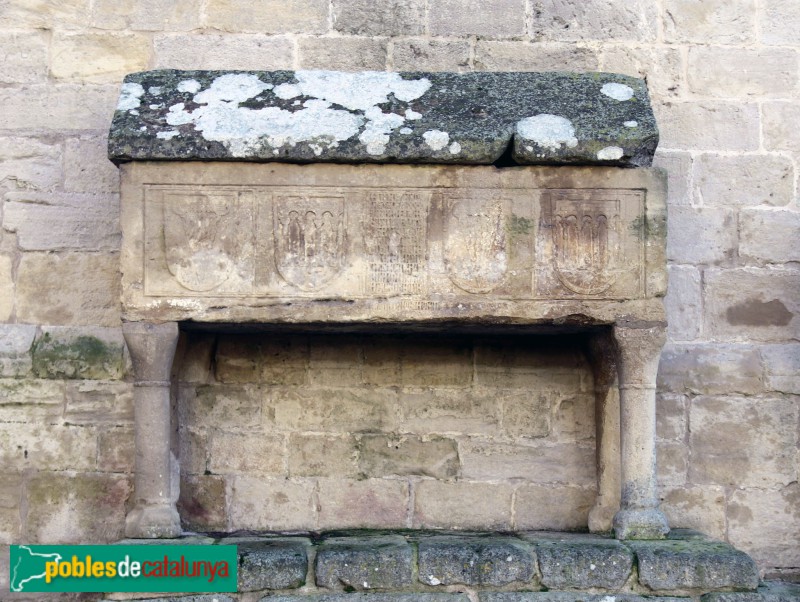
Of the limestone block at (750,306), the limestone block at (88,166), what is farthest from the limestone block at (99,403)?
the limestone block at (750,306)

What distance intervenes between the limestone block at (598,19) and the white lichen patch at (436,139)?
111 centimetres

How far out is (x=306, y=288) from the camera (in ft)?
13.2

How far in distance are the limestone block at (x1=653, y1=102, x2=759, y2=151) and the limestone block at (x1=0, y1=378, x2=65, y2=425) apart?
2892mm

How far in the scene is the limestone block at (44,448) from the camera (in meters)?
4.51

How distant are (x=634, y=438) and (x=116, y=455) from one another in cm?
214

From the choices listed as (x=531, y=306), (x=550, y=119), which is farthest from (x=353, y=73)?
(x=531, y=306)

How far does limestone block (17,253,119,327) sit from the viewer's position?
15.1ft

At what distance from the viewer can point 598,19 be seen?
4867 millimetres

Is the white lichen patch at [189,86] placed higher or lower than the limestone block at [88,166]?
higher

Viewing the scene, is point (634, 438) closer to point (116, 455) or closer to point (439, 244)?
point (439, 244)

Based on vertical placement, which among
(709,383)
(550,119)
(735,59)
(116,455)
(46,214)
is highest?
(735,59)

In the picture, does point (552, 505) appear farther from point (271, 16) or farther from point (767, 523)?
point (271, 16)

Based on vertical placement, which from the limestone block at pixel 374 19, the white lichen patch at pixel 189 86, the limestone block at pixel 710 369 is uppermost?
the limestone block at pixel 374 19

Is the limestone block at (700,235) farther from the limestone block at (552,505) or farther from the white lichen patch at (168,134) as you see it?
the white lichen patch at (168,134)
